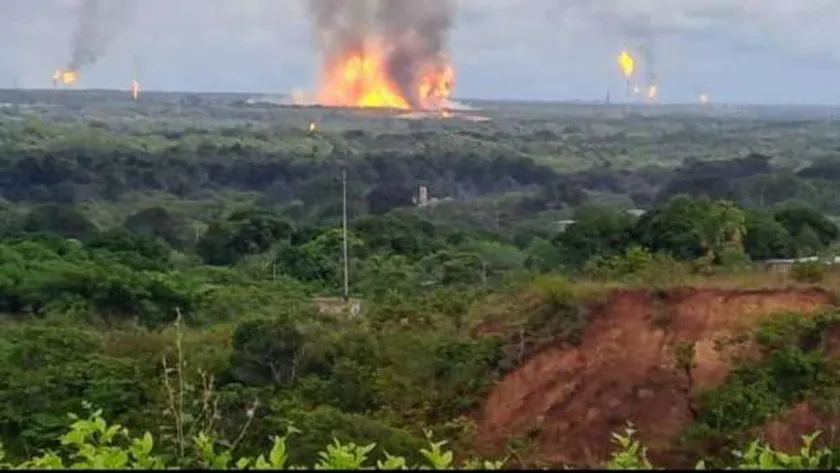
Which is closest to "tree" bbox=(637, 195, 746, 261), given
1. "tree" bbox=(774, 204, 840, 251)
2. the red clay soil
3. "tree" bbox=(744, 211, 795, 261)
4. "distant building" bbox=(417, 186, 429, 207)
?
"tree" bbox=(744, 211, 795, 261)

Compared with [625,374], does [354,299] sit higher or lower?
lower

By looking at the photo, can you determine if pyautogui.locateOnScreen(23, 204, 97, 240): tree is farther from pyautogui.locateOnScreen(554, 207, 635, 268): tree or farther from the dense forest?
pyautogui.locateOnScreen(554, 207, 635, 268): tree

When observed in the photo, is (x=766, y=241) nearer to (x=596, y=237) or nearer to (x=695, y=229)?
(x=695, y=229)

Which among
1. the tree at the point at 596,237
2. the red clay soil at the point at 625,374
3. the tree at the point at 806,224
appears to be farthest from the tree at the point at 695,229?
the red clay soil at the point at 625,374

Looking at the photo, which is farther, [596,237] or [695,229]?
[596,237]

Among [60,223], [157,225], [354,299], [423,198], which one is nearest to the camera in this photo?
[354,299]

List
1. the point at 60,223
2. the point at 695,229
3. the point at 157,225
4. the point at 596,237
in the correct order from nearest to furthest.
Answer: the point at 695,229, the point at 596,237, the point at 60,223, the point at 157,225

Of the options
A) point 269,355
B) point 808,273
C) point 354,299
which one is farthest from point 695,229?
point 269,355
